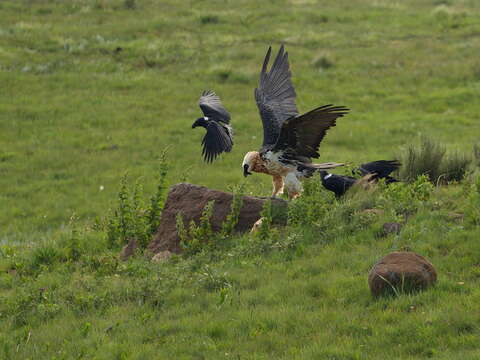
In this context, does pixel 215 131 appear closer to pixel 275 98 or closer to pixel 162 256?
pixel 275 98

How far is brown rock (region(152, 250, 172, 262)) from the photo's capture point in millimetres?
8808

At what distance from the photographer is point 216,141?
10.3 metres

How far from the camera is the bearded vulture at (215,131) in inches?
406

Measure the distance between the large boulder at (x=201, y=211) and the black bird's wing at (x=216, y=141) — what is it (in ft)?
2.97

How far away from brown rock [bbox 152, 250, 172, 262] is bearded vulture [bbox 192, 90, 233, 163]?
1.47 meters

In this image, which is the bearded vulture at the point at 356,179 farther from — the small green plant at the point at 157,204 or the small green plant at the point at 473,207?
the small green plant at the point at 157,204

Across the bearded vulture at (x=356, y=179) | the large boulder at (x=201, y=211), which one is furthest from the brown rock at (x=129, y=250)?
the bearded vulture at (x=356, y=179)

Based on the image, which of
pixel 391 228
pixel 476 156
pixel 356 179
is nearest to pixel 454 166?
pixel 476 156

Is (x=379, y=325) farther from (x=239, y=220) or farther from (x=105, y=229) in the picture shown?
(x=105, y=229)

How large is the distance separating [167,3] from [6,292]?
85.6 feet

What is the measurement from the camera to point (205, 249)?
8.75m

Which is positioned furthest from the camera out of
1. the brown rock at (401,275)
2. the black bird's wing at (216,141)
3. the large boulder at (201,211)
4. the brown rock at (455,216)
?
the black bird's wing at (216,141)

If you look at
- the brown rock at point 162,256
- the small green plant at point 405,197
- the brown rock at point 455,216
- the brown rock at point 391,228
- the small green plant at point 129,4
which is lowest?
the brown rock at point 162,256

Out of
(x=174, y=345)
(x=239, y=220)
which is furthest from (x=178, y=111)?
(x=174, y=345)
